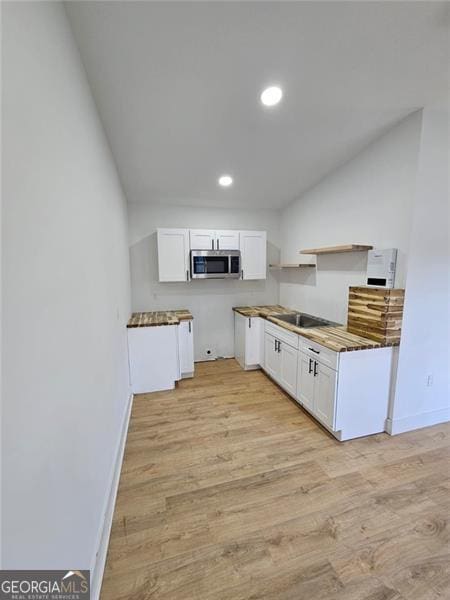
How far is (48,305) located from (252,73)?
196 centimetres

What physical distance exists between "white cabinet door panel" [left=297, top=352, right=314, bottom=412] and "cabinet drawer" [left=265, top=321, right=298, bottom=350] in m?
0.17

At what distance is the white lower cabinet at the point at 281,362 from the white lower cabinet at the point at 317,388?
125 millimetres

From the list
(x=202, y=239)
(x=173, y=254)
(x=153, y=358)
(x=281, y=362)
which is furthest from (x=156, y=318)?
(x=281, y=362)

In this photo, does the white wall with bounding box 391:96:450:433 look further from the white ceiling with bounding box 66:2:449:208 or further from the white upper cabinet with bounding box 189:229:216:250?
the white upper cabinet with bounding box 189:229:216:250

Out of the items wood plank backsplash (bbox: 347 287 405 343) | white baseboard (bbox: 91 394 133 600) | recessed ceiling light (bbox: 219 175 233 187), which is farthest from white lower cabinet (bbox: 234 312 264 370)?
white baseboard (bbox: 91 394 133 600)

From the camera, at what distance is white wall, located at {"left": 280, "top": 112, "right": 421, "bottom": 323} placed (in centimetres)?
220

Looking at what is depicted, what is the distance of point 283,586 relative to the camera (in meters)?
1.24

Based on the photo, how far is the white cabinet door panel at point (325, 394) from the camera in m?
2.22

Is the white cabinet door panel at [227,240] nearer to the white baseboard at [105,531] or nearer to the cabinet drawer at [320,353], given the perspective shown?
the cabinet drawer at [320,353]

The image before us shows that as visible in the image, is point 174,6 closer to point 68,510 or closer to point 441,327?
point 68,510

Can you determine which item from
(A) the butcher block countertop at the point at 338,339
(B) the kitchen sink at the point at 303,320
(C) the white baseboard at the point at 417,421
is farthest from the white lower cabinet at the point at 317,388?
(B) the kitchen sink at the point at 303,320

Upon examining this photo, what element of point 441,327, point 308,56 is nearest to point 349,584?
point 441,327

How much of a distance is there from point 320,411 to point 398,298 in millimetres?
1278

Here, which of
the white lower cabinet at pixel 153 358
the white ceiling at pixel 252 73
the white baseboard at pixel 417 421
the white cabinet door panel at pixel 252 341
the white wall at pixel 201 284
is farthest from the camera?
the white wall at pixel 201 284
